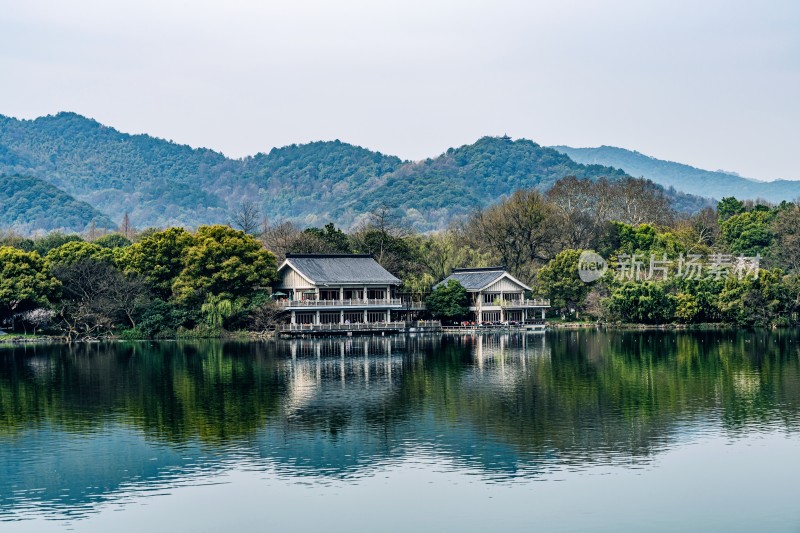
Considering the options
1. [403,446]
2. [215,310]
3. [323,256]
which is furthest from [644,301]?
[403,446]

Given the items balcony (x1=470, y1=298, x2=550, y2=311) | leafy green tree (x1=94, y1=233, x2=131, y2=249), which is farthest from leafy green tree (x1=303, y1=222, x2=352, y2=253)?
leafy green tree (x1=94, y1=233, x2=131, y2=249)

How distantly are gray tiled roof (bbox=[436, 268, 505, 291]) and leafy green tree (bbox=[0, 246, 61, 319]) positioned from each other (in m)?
25.5

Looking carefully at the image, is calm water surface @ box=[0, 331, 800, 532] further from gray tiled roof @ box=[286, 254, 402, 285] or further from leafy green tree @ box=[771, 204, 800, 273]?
leafy green tree @ box=[771, 204, 800, 273]

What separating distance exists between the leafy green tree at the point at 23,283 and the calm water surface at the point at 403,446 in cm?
1498

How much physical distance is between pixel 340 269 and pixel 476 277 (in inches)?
394

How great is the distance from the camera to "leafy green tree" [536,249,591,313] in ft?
228

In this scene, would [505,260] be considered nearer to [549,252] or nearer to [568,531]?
[549,252]

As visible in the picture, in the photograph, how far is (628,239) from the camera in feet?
255

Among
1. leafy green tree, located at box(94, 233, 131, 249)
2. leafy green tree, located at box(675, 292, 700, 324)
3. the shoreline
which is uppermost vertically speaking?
leafy green tree, located at box(94, 233, 131, 249)

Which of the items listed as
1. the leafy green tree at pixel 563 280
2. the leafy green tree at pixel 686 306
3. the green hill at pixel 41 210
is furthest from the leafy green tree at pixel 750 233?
the green hill at pixel 41 210

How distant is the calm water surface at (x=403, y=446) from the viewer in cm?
1802

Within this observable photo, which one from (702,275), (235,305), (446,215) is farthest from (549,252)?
(446,215)

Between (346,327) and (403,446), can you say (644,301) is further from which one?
(403,446)

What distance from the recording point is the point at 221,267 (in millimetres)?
59031
